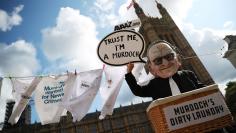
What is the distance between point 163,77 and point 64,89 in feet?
11.4

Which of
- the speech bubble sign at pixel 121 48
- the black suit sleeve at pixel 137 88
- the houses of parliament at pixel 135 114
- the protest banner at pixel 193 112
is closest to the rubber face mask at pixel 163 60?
the black suit sleeve at pixel 137 88

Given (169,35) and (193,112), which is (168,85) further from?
(169,35)

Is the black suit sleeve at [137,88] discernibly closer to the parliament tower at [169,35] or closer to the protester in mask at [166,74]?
the protester in mask at [166,74]

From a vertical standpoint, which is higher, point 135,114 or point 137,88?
point 135,114

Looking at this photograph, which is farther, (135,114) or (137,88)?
(135,114)

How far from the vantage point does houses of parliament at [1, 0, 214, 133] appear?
32.4 meters

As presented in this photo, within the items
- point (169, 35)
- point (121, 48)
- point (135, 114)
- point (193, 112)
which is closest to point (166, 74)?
point (193, 112)

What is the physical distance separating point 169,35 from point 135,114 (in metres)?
17.1

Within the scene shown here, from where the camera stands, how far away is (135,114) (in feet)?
143

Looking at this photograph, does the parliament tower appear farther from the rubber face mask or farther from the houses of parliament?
the rubber face mask

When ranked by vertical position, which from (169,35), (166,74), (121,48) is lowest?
(166,74)

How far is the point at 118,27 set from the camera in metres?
4.30

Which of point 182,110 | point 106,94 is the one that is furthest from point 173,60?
point 106,94

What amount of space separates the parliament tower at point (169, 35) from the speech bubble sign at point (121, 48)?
88.2 ft
